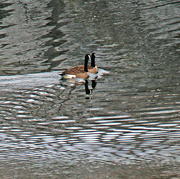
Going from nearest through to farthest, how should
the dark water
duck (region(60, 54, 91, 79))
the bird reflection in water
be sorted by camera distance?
the dark water < the bird reflection in water < duck (region(60, 54, 91, 79))

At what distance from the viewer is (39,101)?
13.3 m

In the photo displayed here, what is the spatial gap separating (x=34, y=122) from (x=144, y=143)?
316 centimetres

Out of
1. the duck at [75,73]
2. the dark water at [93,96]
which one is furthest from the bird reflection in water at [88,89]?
the duck at [75,73]

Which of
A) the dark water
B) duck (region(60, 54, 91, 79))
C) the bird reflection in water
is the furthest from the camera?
duck (region(60, 54, 91, 79))

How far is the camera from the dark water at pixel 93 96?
25.7 feet

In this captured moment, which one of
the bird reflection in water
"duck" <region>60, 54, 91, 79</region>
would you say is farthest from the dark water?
"duck" <region>60, 54, 91, 79</region>

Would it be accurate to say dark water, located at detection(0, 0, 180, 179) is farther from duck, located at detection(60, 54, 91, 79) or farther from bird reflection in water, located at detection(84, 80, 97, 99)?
duck, located at detection(60, 54, 91, 79)

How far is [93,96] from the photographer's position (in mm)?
13914

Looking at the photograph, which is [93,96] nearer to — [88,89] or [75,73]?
[88,89]

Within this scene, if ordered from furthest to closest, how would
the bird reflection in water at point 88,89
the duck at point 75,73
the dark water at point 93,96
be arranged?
the duck at point 75,73
the bird reflection in water at point 88,89
the dark water at point 93,96

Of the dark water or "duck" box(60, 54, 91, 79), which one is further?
"duck" box(60, 54, 91, 79)

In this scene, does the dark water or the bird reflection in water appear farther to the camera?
the bird reflection in water

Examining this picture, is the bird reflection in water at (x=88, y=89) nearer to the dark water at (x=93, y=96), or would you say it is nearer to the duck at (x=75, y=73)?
the dark water at (x=93, y=96)

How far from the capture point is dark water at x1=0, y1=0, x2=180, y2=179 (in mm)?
7844
